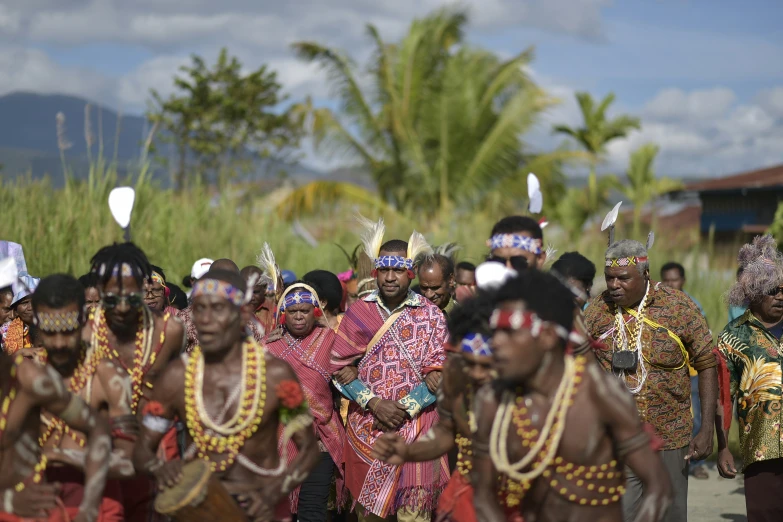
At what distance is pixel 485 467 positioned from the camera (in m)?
4.38

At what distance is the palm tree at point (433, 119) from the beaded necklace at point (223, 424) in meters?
21.8

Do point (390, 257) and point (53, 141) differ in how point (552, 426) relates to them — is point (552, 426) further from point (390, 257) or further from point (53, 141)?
point (53, 141)

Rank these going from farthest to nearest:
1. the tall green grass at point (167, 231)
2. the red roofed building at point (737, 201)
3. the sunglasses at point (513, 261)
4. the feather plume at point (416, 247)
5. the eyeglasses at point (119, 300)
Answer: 1. the red roofed building at point (737, 201)
2. the tall green grass at point (167, 231)
3. the feather plume at point (416, 247)
4. the eyeglasses at point (119, 300)
5. the sunglasses at point (513, 261)

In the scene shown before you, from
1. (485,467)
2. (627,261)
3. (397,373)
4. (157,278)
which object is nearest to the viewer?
(485,467)

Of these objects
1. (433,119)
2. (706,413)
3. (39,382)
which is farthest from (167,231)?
(433,119)

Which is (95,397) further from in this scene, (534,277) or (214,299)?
(534,277)

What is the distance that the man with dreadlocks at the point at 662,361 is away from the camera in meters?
6.84

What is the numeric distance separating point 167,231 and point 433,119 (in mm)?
15124

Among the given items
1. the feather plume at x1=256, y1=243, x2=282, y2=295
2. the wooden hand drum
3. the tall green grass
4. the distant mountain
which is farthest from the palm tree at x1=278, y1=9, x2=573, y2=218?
the wooden hand drum

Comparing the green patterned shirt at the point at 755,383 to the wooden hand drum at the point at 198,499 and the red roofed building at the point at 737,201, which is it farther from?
the red roofed building at the point at 737,201

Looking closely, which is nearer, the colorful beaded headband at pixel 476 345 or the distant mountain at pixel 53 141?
the colorful beaded headband at pixel 476 345

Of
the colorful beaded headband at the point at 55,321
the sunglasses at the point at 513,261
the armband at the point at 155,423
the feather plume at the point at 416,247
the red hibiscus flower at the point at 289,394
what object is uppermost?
the feather plume at the point at 416,247

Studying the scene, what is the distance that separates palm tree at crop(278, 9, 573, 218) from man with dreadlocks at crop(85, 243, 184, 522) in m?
21.1

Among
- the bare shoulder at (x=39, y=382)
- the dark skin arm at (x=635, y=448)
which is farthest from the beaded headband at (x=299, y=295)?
the dark skin arm at (x=635, y=448)
